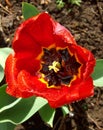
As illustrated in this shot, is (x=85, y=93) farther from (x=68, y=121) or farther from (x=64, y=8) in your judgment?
(x=64, y=8)

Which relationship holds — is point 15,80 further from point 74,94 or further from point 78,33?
point 78,33

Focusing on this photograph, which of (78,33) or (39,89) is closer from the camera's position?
(39,89)

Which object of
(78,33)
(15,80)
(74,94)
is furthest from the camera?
(78,33)

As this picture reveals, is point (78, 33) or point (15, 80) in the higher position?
point (15, 80)

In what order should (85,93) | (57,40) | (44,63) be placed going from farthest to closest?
(44,63) → (57,40) → (85,93)

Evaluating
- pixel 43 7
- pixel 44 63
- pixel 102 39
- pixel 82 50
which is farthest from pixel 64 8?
pixel 82 50

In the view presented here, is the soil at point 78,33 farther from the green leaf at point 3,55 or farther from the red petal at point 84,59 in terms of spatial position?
the red petal at point 84,59

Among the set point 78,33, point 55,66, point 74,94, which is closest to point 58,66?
point 55,66
